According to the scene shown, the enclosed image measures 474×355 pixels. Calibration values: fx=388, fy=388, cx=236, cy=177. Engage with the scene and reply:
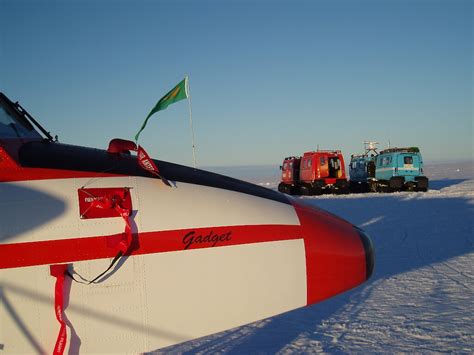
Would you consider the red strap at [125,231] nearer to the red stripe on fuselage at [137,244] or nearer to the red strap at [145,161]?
the red stripe on fuselage at [137,244]

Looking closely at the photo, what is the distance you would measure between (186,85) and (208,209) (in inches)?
54.0

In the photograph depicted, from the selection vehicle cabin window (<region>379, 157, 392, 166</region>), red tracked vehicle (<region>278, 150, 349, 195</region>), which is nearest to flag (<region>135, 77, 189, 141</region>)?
red tracked vehicle (<region>278, 150, 349, 195</region>)

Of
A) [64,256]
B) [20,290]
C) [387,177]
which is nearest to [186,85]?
[64,256]

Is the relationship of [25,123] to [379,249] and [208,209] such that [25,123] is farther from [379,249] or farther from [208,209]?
[379,249]


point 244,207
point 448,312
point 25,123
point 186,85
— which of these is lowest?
point 448,312

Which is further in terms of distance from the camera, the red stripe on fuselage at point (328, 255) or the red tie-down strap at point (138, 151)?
the red stripe on fuselage at point (328, 255)

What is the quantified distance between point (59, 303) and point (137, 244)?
59 centimetres

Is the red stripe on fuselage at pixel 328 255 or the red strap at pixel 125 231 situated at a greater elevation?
the red strap at pixel 125 231

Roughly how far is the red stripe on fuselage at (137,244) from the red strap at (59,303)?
0.05 m

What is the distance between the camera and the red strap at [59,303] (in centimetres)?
240

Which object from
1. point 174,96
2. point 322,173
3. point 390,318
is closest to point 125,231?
point 174,96

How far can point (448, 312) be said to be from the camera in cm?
494

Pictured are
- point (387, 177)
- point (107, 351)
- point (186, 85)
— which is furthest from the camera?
point (387, 177)

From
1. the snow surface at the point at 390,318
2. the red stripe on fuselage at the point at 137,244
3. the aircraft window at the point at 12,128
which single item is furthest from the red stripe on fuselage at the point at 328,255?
the aircraft window at the point at 12,128
